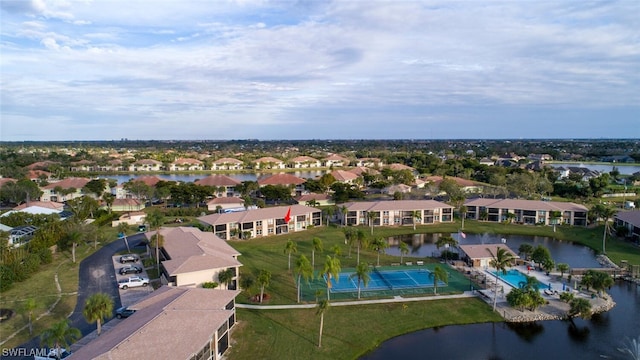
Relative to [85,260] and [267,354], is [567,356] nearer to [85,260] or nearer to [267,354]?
[267,354]

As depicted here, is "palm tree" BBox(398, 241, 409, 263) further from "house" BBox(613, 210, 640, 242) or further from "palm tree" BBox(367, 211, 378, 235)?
"house" BBox(613, 210, 640, 242)

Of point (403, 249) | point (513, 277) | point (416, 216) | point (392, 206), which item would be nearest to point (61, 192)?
point (392, 206)

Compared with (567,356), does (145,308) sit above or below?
above

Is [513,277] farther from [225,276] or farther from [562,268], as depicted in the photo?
[225,276]

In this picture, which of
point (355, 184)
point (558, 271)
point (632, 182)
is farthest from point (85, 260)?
point (632, 182)

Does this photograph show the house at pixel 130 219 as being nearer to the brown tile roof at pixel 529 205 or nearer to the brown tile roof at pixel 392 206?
the brown tile roof at pixel 392 206

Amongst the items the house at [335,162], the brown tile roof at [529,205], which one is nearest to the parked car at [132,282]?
the brown tile roof at [529,205]

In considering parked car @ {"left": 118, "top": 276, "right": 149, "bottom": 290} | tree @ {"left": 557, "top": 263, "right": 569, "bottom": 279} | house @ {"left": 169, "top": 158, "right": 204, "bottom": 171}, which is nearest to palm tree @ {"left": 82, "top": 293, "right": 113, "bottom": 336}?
parked car @ {"left": 118, "top": 276, "right": 149, "bottom": 290}
